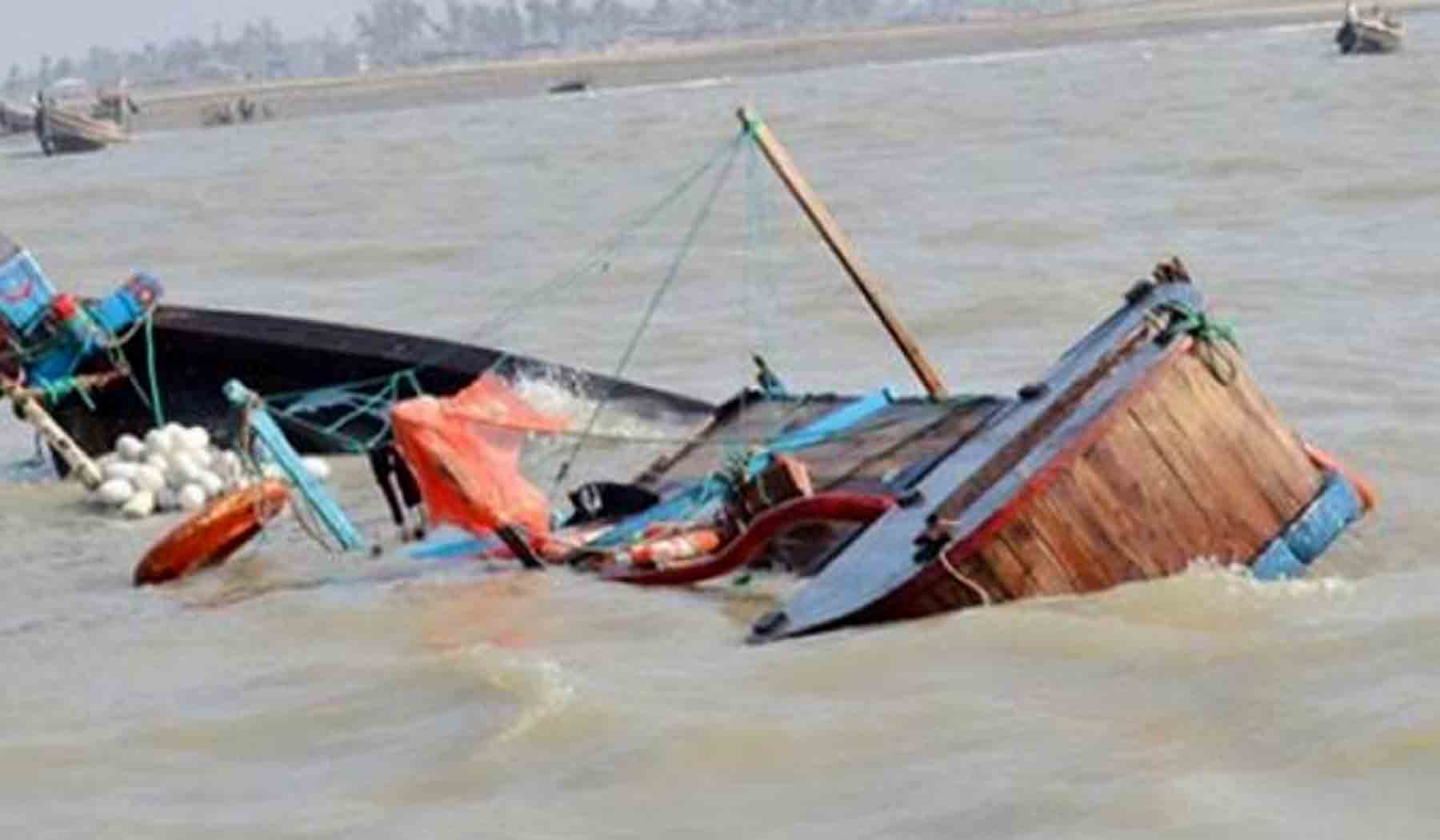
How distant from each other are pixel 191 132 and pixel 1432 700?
6586cm

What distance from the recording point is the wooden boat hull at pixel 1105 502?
8719mm

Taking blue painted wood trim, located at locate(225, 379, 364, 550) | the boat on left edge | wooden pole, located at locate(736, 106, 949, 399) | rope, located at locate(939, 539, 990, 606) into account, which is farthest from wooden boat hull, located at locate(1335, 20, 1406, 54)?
rope, located at locate(939, 539, 990, 606)

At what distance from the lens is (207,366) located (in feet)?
49.5

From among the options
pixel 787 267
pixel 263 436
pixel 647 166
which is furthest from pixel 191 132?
pixel 263 436

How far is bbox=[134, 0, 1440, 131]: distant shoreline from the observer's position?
87250 millimetres

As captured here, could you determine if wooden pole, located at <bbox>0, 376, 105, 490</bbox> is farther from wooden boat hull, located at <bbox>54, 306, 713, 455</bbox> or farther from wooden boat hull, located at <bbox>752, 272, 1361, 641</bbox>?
wooden boat hull, located at <bbox>752, 272, 1361, 641</bbox>

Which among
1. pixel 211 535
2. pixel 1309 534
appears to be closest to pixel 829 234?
pixel 211 535

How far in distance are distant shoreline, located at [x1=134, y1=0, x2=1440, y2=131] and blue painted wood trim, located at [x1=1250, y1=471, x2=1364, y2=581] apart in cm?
6963

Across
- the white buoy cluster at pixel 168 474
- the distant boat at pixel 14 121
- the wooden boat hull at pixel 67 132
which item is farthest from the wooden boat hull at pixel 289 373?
the distant boat at pixel 14 121

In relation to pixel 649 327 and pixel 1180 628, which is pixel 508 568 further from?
pixel 649 327

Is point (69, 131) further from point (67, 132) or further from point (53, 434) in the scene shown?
point (53, 434)

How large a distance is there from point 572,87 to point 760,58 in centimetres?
2332

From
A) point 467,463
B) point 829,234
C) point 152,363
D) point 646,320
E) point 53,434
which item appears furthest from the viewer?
point 646,320

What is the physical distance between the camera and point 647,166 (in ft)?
126
